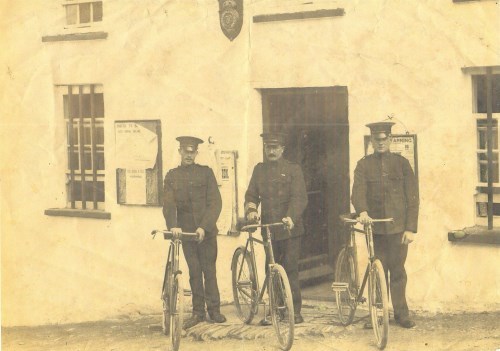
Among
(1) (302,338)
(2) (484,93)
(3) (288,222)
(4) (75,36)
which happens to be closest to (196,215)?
(3) (288,222)

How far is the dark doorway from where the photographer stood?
5.86 m

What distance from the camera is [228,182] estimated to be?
5.82 meters

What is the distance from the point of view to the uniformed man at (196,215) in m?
5.64

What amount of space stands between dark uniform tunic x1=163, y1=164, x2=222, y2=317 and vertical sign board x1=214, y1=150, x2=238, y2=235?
0.14m

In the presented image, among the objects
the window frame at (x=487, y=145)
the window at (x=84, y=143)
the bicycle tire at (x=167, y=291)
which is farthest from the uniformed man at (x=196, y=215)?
the window frame at (x=487, y=145)

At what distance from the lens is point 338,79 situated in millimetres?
5707

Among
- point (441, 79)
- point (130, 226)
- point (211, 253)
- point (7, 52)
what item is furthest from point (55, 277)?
point (441, 79)

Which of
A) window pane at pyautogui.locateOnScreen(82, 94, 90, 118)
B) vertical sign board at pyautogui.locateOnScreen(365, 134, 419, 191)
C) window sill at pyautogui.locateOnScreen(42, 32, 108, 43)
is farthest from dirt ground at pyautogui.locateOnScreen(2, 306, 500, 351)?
window sill at pyautogui.locateOnScreen(42, 32, 108, 43)

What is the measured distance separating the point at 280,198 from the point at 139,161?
1164 mm

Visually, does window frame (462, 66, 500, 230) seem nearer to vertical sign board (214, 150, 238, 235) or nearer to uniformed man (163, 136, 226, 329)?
vertical sign board (214, 150, 238, 235)

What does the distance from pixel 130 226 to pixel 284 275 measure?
154 centimetres

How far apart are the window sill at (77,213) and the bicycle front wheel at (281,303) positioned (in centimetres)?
162

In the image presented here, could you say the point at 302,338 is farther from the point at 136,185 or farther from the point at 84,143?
the point at 84,143

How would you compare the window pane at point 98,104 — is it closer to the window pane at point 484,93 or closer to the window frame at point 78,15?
the window frame at point 78,15
